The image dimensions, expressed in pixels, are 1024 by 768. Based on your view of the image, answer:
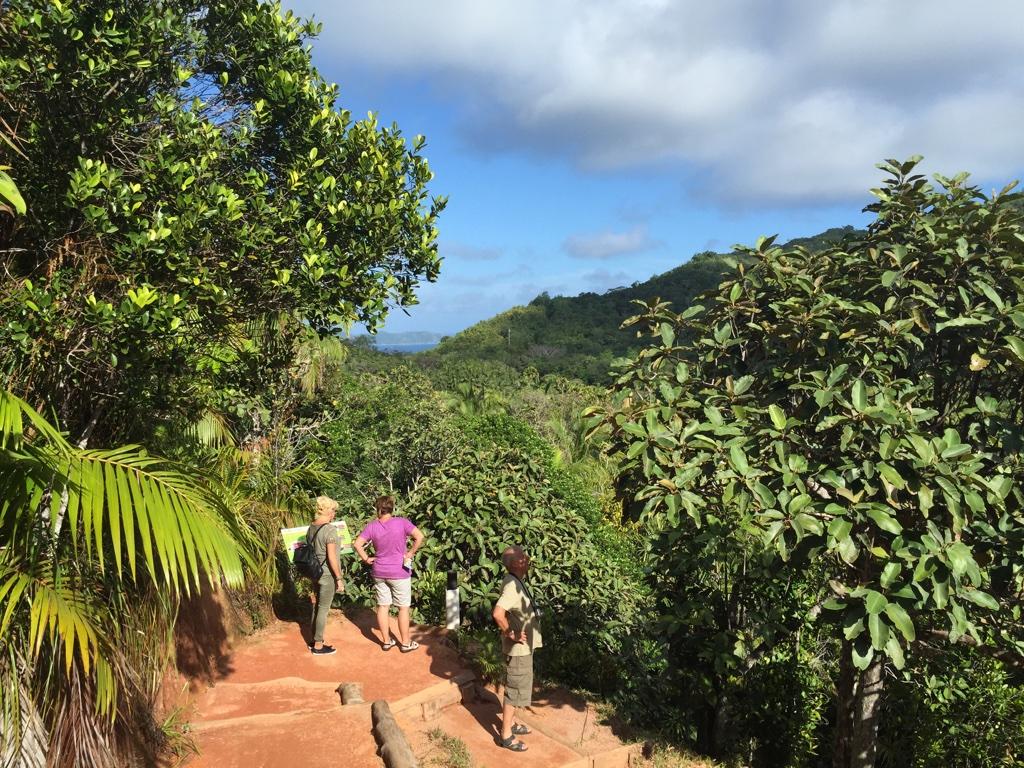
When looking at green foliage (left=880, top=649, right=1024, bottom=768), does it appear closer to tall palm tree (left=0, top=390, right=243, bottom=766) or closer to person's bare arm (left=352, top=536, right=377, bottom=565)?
person's bare arm (left=352, top=536, right=377, bottom=565)

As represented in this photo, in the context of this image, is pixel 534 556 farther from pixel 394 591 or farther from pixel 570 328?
pixel 570 328

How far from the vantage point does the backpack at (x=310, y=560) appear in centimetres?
673

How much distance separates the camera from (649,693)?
6.52 meters

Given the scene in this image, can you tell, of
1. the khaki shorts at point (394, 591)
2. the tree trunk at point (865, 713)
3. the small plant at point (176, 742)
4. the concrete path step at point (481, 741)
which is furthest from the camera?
the khaki shorts at point (394, 591)

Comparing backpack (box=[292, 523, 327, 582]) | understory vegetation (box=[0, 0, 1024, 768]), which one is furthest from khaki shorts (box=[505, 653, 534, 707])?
backpack (box=[292, 523, 327, 582])

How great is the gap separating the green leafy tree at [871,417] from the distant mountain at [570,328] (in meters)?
48.2

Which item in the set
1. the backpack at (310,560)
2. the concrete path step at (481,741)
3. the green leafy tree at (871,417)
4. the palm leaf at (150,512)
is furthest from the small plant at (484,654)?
the palm leaf at (150,512)

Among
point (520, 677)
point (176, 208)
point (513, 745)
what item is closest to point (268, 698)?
point (513, 745)

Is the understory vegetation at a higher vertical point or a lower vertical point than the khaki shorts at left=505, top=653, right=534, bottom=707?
higher

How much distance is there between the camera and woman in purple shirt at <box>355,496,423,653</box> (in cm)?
664

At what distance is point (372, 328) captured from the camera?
5.44 metres

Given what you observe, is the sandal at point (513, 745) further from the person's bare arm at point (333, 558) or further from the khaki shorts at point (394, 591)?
the person's bare arm at point (333, 558)

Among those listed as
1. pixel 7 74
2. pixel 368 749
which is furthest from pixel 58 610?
pixel 7 74

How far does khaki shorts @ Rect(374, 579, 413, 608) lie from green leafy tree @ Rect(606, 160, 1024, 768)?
9.86ft
